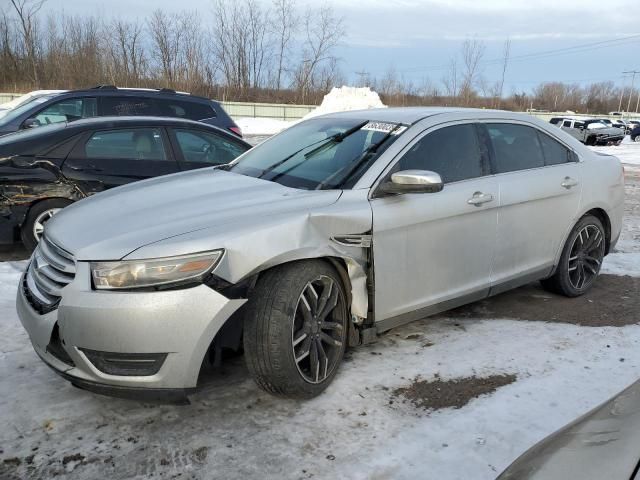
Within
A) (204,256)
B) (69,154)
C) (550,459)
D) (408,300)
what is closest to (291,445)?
(204,256)

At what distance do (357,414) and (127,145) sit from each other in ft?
14.3

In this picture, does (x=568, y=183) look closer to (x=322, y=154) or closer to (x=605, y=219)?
(x=605, y=219)

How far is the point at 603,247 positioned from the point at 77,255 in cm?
449

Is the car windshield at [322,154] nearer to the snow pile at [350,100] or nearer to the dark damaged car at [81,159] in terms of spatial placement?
the dark damaged car at [81,159]

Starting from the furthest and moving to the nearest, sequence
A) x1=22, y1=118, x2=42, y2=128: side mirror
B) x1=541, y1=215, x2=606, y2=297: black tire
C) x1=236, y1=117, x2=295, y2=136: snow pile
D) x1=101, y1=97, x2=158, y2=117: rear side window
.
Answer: x1=236, y1=117, x2=295, y2=136: snow pile → x1=101, y1=97, x2=158, y2=117: rear side window → x1=22, y1=118, x2=42, y2=128: side mirror → x1=541, y1=215, x2=606, y2=297: black tire

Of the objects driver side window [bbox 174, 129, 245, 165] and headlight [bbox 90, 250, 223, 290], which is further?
driver side window [bbox 174, 129, 245, 165]

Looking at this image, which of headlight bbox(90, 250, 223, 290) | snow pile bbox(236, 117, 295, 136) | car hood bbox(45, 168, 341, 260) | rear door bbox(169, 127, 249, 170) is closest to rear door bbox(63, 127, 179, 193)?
rear door bbox(169, 127, 249, 170)

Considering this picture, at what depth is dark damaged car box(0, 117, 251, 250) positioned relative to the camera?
552 cm

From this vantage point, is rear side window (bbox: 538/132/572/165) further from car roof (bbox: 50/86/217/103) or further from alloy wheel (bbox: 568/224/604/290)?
car roof (bbox: 50/86/217/103)

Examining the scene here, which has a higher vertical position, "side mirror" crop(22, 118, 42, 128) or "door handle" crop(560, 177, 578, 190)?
"side mirror" crop(22, 118, 42, 128)

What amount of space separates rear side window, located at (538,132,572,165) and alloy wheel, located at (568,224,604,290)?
65 centimetres

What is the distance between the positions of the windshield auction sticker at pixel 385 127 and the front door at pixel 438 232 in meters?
0.15

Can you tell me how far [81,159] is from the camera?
229 inches

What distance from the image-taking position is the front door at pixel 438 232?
3377 mm
